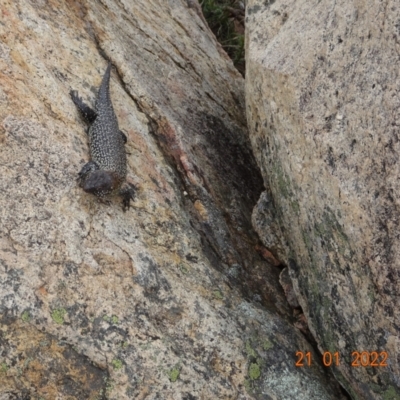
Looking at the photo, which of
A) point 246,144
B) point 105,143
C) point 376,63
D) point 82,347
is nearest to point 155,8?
point 246,144

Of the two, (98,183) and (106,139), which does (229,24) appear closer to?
(106,139)

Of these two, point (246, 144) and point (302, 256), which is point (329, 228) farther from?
point (246, 144)

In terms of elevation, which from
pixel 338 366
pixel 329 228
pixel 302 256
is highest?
pixel 329 228

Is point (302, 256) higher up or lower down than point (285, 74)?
lower down

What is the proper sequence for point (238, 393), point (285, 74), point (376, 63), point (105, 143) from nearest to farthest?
point (376, 63) → point (238, 393) → point (285, 74) → point (105, 143)

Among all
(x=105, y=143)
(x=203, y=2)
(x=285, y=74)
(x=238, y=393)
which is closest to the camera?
(x=238, y=393)

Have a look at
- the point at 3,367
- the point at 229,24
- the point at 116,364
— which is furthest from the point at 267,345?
the point at 229,24
